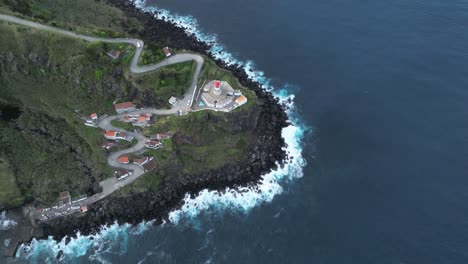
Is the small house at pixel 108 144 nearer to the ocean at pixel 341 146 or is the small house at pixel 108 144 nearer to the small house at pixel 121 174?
the small house at pixel 121 174

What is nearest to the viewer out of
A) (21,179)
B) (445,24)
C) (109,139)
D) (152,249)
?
(152,249)

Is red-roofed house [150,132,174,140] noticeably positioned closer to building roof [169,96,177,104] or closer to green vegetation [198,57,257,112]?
building roof [169,96,177,104]

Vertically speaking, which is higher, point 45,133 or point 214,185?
point 45,133

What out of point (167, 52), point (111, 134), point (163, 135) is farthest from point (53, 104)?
point (167, 52)

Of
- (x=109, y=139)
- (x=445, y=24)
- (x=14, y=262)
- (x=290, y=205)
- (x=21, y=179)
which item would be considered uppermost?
Answer: (x=445, y=24)

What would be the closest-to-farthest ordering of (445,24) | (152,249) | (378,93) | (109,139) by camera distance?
(152,249)
(109,139)
(378,93)
(445,24)

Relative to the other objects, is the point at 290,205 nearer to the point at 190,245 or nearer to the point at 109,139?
the point at 190,245

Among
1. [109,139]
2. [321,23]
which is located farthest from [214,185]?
[321,23]

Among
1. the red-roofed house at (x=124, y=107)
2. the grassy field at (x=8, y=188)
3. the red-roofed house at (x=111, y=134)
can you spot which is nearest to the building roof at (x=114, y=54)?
the red-roofed house at (x=124, y=107)
